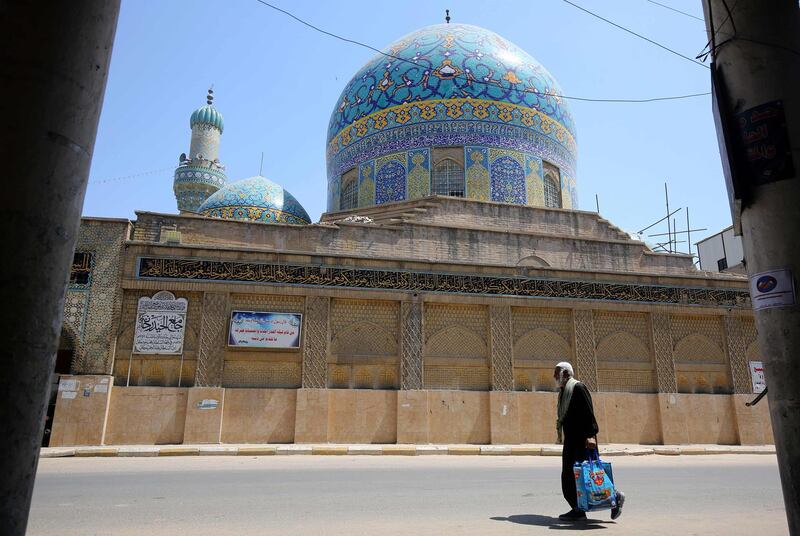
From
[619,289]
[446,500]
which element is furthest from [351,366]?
[446,500]

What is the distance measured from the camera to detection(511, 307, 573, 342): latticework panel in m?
14.2

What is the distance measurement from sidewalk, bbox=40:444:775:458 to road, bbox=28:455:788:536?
1.93m

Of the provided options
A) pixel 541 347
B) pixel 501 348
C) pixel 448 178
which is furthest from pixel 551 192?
pixel 501 348

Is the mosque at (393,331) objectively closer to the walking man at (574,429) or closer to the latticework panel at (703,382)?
the latticework panel at (703,382)

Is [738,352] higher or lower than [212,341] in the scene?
higher

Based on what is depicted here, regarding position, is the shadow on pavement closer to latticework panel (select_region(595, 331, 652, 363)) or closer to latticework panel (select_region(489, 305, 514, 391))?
latticework panel (select_region(489, 305, 514, 391))

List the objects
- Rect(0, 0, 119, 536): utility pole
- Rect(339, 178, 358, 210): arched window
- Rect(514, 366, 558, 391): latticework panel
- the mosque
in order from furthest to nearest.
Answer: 1. Rect(339, 178, 358, 210): arched window
2. Rect(514, 366, 558, 391): latticework panel
3. the mosque
4. Rect(0, 0, 119, 536): utility pole

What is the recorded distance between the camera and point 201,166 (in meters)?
31.6

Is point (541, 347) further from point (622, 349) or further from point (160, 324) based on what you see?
point (160, 324)

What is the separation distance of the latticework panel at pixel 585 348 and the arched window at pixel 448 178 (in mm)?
5950

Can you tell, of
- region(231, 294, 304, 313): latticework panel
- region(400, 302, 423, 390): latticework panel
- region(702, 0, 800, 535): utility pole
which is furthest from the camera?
region(400, 302, 423, 390): latticework panel

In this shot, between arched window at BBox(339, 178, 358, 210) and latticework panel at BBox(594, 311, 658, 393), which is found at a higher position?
arched window at BBox(339, 178, 358, 210)

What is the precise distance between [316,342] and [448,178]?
322 inches

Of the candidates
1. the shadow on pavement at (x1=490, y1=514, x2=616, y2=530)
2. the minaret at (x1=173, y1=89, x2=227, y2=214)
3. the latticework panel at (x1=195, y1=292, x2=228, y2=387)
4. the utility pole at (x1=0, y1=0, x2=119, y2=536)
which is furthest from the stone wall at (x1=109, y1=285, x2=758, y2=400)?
the minaret at (x1=173, y1=89, x2=227, y2=214)
